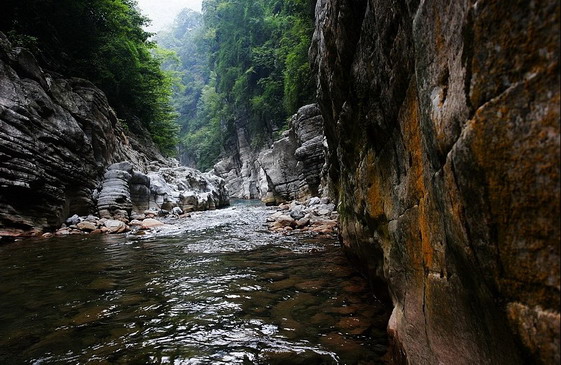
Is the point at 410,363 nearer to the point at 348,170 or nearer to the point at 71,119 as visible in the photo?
the point at 348,170

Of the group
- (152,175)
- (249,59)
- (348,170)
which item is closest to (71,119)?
(152,175)

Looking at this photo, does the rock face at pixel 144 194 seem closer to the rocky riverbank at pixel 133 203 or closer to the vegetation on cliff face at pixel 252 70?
the rocky riverbank at pixel 133 203

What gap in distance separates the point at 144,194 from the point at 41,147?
6.19 m

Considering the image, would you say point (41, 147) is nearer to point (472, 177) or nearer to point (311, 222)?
point (311, 222)

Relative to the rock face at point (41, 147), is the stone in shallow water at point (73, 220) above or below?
below

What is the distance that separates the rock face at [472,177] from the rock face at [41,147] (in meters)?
11.3

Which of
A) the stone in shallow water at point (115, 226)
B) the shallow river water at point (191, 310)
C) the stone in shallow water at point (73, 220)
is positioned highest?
the stone in shallow water at point (73, 220)

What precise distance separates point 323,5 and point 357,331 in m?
4.72

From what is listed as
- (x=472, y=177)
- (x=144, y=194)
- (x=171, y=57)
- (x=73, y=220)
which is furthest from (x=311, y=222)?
(x=171, y=57)

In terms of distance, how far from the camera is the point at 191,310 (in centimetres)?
365

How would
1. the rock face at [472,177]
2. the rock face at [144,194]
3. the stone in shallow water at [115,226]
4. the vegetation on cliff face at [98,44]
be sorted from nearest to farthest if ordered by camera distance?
the rock face at [472,177]
the stone in shallow water at [115,226]
the rock face at [144,194]
the vegetation on cliff face at [98,44]

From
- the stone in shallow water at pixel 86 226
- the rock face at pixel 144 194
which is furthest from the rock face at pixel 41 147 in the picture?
the stone in shallow water at pixel 86 226

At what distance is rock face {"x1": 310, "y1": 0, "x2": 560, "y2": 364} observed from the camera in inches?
34.9

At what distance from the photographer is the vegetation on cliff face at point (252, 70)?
2233 centimetres
